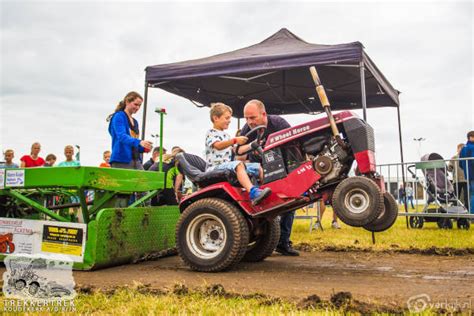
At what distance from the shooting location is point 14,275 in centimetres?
345

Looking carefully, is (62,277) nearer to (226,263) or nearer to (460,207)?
(226,263)

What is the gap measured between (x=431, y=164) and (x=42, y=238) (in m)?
7.18

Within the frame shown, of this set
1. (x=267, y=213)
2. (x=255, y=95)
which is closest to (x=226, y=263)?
(x=267, y=213)

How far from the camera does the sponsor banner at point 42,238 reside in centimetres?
421

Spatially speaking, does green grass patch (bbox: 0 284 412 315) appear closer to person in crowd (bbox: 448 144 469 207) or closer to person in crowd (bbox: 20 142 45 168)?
person in crowd (bbox: 448 144 469 207)

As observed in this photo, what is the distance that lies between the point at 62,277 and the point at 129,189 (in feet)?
4.11

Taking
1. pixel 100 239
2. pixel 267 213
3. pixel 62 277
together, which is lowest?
pixel 62 277

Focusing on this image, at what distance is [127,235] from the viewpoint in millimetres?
4602

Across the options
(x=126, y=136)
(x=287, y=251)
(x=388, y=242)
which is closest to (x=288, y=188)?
(x=287, y=251)

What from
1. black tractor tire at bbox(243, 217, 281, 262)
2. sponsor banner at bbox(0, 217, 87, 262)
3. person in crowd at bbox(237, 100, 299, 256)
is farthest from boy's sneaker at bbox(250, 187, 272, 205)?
sponsor banner at bbox(0, 217, 87, 262)

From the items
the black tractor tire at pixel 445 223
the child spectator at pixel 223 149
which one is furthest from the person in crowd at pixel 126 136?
the black tractor tire at pixel 445 223

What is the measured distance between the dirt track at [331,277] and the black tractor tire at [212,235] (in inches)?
5.1

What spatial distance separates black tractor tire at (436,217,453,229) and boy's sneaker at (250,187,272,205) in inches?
256

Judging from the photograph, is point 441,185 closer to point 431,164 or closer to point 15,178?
point 431,164
